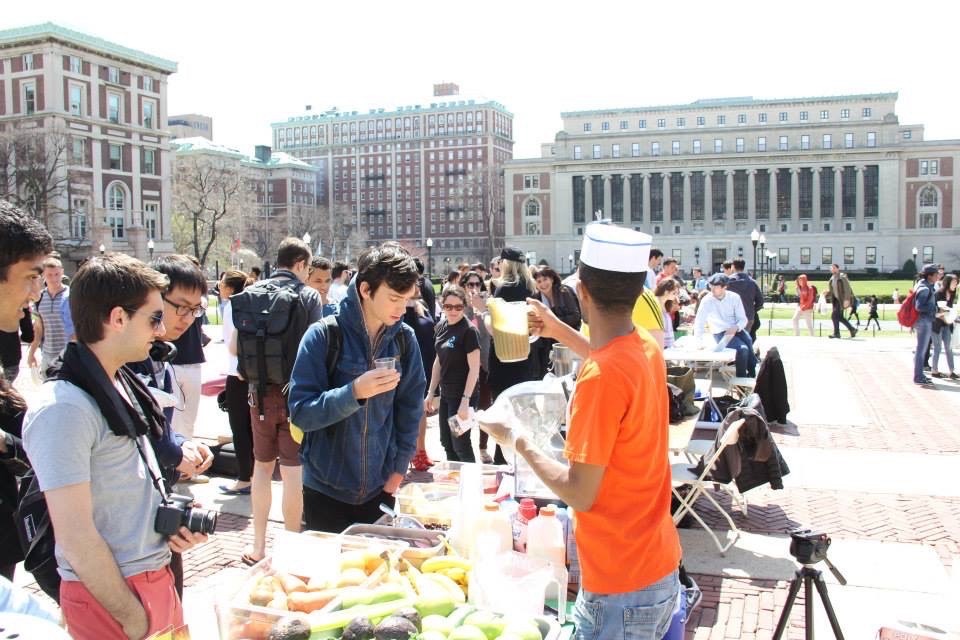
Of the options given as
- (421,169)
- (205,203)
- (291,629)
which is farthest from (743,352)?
(421,169)

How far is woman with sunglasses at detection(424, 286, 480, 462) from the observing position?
7094mm

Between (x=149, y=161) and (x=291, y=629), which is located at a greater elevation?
(x=149, y=161)

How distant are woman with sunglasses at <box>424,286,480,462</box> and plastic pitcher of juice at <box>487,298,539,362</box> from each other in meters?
3.25

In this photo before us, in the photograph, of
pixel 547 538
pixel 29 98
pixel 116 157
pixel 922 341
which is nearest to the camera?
pixel 547 538

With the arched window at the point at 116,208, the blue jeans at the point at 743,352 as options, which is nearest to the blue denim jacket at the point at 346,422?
the blue jeans at the point at 743,352

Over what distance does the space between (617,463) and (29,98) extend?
71525 mm

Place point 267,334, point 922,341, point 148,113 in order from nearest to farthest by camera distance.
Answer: point 267,334, point 922,341, point 148,113

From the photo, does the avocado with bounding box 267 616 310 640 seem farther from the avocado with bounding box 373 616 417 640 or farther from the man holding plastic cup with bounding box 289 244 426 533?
the man holding plastic cup with bounding box 289 244 426 533

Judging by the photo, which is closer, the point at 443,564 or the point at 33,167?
the point at 443,564

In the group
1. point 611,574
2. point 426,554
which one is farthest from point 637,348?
point 426,554

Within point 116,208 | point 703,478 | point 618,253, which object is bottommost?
point 703,478

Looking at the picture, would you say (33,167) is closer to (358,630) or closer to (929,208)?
(358,630)

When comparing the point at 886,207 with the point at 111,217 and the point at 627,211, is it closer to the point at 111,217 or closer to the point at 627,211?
the point at 627,211

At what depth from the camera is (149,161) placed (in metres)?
67.2
